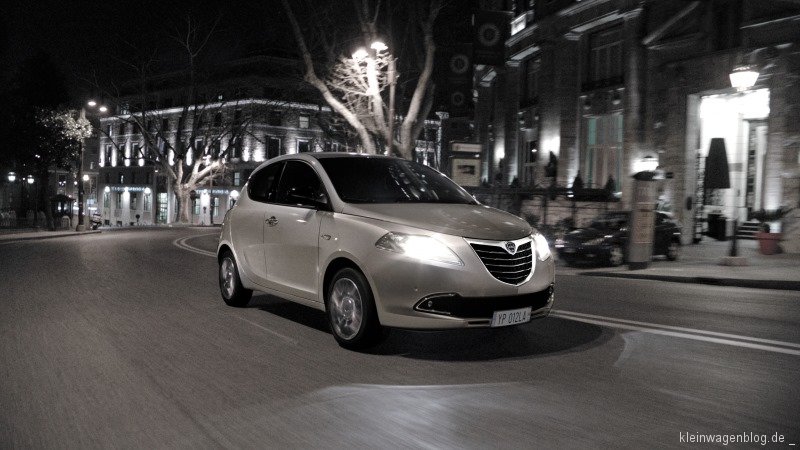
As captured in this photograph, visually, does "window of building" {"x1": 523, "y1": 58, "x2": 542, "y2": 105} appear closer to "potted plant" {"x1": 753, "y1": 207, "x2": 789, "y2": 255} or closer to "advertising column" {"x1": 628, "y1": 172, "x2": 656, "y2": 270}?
"potted plant" {"x1": 753, "y1": 207, "x2": 789, "y2": 255}

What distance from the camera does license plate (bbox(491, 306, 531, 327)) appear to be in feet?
19.6

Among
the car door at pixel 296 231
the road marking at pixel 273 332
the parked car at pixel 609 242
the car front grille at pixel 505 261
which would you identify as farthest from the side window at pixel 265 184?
the parked car at pixel 609 242

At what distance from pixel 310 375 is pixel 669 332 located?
3.92 m

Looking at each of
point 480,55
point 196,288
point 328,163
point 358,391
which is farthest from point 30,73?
point 358,391

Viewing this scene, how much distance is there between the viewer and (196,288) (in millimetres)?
10883

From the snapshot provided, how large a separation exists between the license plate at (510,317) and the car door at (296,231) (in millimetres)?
1832

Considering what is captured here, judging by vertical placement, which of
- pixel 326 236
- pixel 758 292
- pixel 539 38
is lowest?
pixel 758 292

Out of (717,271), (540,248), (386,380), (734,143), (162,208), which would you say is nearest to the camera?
(386,380)

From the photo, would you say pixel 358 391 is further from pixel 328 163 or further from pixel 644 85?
pixel 644 85

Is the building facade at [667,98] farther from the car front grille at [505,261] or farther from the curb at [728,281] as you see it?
the car front grille at [505,261]

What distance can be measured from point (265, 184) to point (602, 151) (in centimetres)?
2328

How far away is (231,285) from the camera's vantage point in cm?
891

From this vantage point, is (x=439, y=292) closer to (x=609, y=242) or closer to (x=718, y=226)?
(x=609, y=242)

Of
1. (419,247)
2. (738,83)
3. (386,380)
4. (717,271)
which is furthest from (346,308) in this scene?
(738,83)
